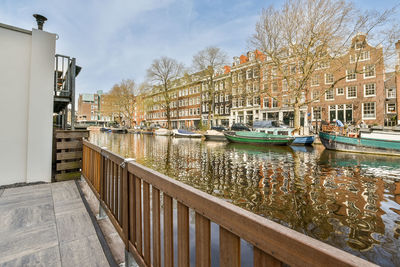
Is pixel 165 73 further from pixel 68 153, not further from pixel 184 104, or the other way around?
pixel 68 153

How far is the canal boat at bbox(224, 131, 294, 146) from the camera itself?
18.0m

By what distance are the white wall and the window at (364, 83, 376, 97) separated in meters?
29.9

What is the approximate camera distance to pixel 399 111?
915 inches

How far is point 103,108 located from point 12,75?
172 feet

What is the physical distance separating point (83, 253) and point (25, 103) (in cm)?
338

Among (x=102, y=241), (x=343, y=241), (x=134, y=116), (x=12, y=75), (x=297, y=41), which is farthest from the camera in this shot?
(x=134, y=116)

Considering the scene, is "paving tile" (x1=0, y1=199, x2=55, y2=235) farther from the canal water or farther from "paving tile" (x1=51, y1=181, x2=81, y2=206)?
the canal water

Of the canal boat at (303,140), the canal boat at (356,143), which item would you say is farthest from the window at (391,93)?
the canal boat at (356,143)

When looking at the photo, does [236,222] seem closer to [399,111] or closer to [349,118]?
[349,118]

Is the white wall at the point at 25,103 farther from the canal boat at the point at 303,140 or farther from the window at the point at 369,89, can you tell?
the window at the point at 369,89

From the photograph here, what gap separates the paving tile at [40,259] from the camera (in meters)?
1.87

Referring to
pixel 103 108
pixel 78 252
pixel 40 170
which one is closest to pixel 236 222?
pixel 78 252

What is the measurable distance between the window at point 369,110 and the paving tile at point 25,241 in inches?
1183

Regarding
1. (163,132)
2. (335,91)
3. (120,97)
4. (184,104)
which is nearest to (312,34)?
(335,91)
